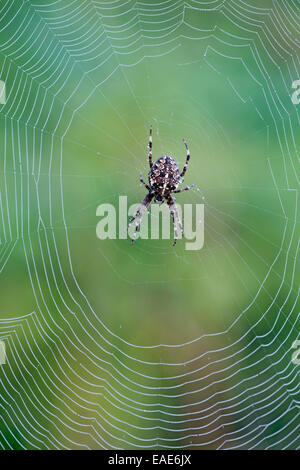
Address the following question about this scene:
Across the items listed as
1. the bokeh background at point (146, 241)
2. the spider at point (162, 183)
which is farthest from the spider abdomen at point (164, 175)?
the bokeh background at point (146, 241)

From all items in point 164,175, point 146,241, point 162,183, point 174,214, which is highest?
point 164,175

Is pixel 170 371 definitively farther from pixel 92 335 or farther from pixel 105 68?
pixel 105 68

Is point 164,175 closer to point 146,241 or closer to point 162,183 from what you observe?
point 162,183

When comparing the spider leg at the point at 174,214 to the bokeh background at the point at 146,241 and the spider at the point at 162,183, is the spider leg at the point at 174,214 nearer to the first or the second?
the spider at the point at 162,183

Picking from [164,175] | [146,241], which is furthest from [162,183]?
[146,241]

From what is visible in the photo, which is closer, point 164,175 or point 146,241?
point 164,175

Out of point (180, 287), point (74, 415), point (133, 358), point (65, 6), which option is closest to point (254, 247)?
point (180, 287)

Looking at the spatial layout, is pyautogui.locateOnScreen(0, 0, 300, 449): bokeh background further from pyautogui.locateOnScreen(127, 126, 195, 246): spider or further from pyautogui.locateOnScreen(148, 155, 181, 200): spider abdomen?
pyautogui.locateOnScreen(148, 155, 181, 200): spider abdomen

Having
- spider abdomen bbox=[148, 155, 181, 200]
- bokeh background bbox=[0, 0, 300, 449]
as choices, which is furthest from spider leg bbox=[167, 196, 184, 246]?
bokeh background bbox=[0, 0, 300, 449]
